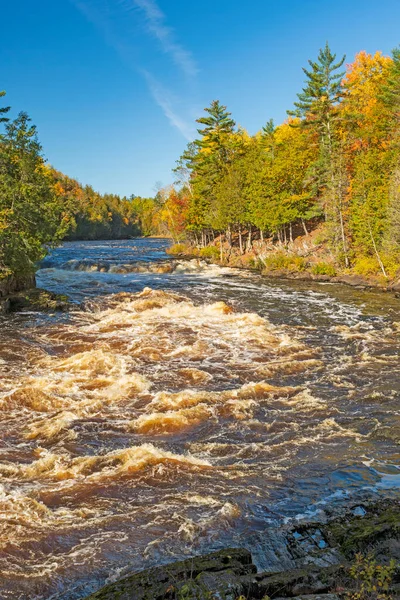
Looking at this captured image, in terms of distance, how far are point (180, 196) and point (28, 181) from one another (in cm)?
4768

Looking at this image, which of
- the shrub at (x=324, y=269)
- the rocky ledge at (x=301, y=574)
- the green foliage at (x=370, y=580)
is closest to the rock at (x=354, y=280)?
the shrub at (x=324, y=269)

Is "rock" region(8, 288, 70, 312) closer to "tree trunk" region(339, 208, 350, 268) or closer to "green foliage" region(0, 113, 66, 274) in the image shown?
"green foliage" region(0, 113, 66, 274)

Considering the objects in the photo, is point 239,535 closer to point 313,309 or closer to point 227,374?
point 227,374

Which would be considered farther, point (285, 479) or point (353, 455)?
point (353, 455)

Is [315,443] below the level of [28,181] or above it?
A: below

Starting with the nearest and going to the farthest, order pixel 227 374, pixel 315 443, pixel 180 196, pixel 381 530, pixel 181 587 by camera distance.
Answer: pixel 181 587, pixel 381 530, pixel 315 443, pixel 227 374, pixel 180 196

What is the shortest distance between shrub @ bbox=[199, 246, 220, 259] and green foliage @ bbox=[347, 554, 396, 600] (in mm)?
57291

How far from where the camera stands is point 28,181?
31.9 meters

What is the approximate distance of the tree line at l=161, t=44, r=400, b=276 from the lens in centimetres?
4031

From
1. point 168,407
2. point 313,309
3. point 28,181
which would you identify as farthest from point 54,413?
point 28,181

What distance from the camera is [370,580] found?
5227mm

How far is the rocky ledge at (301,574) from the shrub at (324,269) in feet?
126

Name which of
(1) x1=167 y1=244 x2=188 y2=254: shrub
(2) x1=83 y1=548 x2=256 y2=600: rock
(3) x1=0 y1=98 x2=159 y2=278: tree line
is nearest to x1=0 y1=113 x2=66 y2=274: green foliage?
(3) x1=0 y1=98 x2=159 y2=278: tree line

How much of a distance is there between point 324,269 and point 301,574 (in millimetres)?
40745
